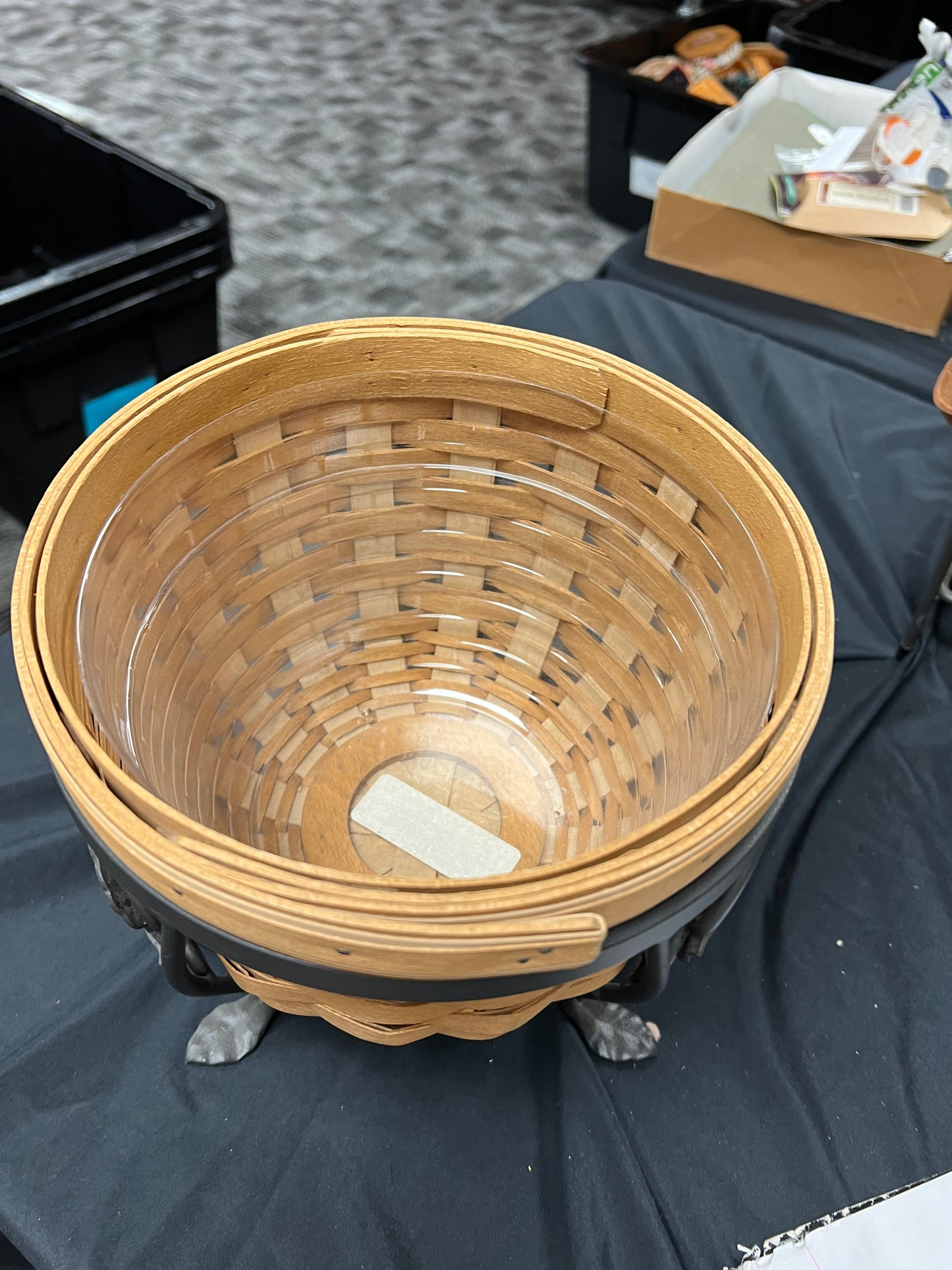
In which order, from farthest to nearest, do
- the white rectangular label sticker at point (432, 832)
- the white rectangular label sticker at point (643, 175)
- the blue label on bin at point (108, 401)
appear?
the white rectangular label sticker at point (643, 175), the blue label on bin at point (108, 401), the white rectangular label sticker at point (432, 832)

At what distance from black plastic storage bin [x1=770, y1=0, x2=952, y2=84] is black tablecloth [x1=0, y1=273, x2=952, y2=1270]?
1.22 metres

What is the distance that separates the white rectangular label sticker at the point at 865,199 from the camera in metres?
0.87

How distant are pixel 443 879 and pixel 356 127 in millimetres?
1856

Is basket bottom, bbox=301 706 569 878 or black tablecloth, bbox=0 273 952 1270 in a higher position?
basket bottom, bbox=301 706 569 878

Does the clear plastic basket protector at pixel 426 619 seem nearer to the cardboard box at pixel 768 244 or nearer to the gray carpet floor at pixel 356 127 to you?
the cardboard box at pixel 768 244

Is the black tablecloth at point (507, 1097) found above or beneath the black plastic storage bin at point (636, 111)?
beneath

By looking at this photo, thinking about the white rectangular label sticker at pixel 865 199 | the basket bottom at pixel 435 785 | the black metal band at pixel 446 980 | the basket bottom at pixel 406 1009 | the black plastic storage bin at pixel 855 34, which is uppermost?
the black plastic storage bin at pixel 855 34

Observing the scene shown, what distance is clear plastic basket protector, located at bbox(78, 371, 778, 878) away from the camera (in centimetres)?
52

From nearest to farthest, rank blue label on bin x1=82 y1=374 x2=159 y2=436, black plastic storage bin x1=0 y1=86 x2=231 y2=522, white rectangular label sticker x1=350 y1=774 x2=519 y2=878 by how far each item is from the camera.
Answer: white rectangular label sticker x1=350 y1=774 x2=519 y2=878 < black plastic storage bin x1=0 y1=86 x2=231 y2=522 < blue label on bin x1=82 y1=374 x2=159 y2=436

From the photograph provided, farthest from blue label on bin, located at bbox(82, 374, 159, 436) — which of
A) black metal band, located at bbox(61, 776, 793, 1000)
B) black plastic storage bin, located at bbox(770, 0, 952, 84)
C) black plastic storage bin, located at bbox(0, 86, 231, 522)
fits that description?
black plastic storage bin, located at bbox(770, 0, 952, 84)

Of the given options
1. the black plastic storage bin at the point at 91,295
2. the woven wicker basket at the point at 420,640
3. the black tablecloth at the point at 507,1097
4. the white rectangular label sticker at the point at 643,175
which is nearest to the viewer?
the woven wicker basket at the point at 420,640

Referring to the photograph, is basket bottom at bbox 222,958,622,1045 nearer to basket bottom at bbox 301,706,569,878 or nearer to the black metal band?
the black metal band

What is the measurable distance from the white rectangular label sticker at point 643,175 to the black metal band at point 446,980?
132cm

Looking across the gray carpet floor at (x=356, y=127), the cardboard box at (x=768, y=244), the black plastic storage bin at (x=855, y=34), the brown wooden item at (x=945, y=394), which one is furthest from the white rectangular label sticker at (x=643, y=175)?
the brown wooden item at (x=945, y=394)
